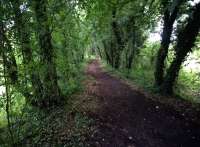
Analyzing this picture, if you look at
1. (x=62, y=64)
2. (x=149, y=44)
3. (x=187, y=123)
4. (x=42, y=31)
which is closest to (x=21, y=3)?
(x=42, y=31)

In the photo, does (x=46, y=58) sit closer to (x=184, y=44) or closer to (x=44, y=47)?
(x=44, y=47)

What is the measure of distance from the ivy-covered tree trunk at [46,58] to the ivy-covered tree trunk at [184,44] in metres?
5.08

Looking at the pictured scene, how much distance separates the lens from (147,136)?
247 inches

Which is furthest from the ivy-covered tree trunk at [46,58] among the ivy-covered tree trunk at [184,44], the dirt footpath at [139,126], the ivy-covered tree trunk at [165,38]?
the ivy-covered tree trunk at [165,38]

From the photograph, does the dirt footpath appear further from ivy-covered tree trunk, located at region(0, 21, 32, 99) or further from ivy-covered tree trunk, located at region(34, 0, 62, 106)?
ivy-covered tree trunk, located at region(0, 21, 32, 99)

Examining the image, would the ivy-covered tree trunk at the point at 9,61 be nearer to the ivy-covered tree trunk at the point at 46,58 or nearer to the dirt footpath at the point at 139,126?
the ivy-covered tree trunk at the point at 46,58

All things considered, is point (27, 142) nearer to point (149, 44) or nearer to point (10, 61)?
point (10, 61)

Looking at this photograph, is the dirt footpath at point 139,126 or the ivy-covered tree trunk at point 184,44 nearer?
the dirt footpath at point 139,126

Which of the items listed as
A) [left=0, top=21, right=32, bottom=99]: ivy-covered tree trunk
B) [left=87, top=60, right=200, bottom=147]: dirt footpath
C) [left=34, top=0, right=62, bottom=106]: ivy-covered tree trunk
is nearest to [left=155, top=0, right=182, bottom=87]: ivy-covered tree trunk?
[left=87, top=60, right=200, bottom=147]: dirt footpath

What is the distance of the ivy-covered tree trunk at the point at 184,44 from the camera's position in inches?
358

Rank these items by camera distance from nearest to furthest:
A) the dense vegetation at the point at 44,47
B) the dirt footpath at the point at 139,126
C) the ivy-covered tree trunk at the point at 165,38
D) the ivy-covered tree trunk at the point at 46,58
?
the dense vegetation at the point at 44,47 < the dirt footpath at the point at 139,126 < the ivy-covered tree trunk at the point at 46,58 < the ivy-covered tree trunk at the point at 165,38

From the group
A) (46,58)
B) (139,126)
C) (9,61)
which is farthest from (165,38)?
(9,61)

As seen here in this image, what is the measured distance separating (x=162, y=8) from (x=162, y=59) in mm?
2503

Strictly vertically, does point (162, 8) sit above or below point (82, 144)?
above
